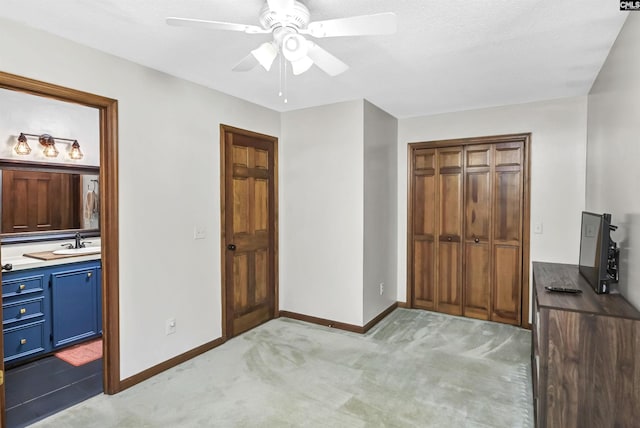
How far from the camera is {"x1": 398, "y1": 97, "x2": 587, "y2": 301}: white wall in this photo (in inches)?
142

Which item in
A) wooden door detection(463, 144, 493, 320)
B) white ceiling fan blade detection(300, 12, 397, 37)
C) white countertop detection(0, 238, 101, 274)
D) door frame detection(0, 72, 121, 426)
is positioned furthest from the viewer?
wooden door detection(463, 144, 493, 320)

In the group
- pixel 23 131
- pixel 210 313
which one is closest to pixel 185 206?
pixel 210 313

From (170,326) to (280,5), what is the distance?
2.61 m

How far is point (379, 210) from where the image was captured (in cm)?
414

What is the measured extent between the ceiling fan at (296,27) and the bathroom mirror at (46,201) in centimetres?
303

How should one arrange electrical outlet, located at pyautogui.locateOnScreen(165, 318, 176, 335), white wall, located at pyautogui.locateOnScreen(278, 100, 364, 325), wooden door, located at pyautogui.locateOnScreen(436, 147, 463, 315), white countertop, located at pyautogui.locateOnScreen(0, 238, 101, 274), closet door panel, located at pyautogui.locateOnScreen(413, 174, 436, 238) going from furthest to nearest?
closet door panel, located at pyautogui.locateOnScreen(413, 174, 436, 238) < wooden door, located at pyautogui.locateOnScreen(436, 147, 463, 315) < white wall, located at pyautogui.locateOnScreen(278, 100, 364, 325) < white countertop, located at pyautogui.locateOnScreen(0, 238, 101, 274) < electrical outlet, located at pyautogui.locateOnScreen(165, 318, 176, 335)

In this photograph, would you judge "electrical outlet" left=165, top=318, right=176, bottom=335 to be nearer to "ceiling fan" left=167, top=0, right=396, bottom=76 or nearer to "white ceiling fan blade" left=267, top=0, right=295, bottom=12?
"ceiling fan" left=167, top=0, right=396, bottom=76

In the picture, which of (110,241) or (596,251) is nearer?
(596,251)

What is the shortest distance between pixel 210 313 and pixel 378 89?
269cm

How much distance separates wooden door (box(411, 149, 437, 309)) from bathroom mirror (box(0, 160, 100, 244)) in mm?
3862

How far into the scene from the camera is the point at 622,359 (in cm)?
170

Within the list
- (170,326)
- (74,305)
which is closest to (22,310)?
(74,305)

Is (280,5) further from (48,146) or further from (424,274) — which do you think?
(424,274)

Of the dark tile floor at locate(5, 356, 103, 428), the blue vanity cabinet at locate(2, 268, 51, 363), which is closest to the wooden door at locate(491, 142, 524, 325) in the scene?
the dark tile floor at locate(5, 356, 103, 428)
